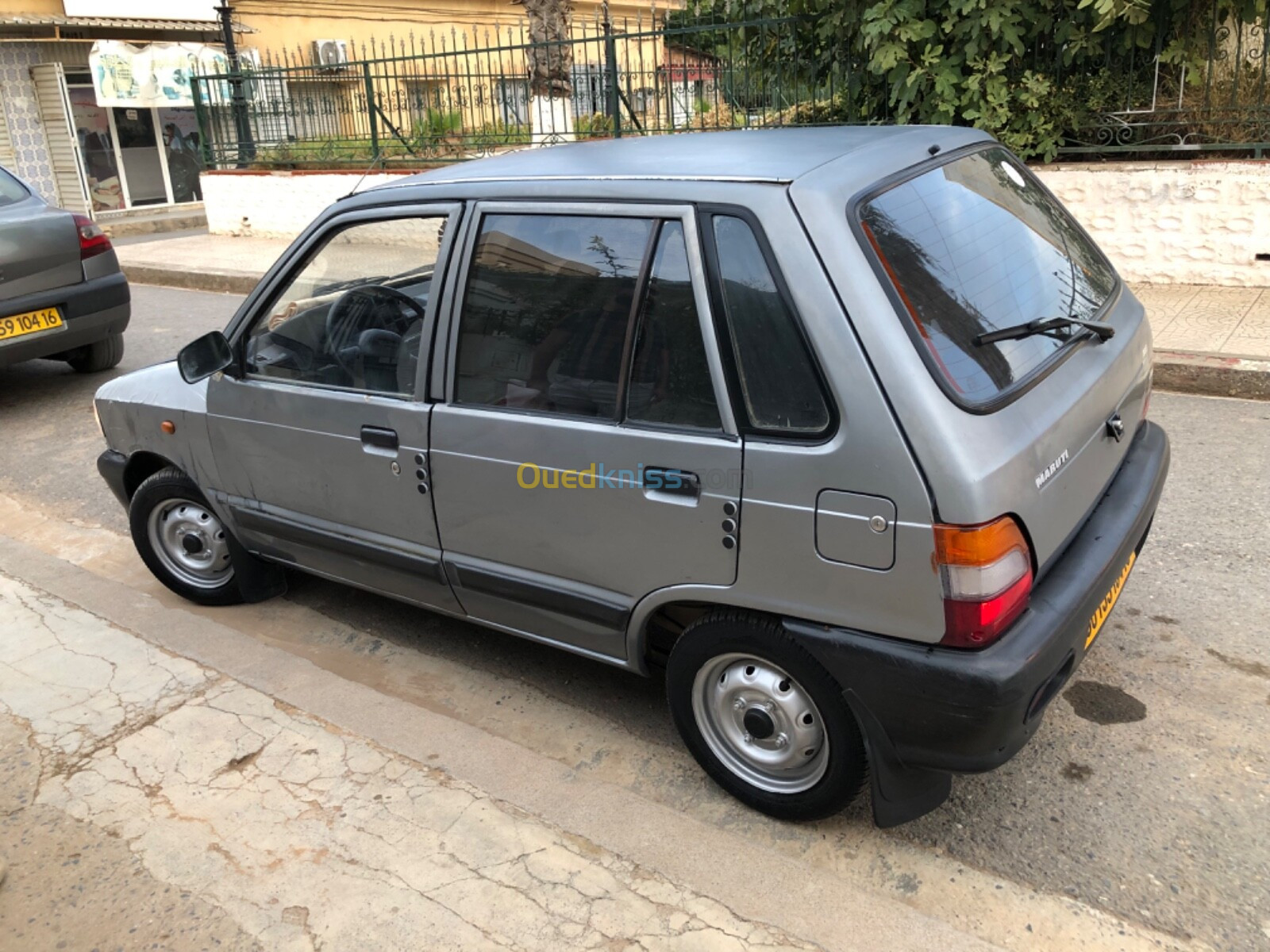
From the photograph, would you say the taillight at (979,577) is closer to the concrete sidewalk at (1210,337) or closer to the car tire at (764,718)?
the car tire at (764,718)

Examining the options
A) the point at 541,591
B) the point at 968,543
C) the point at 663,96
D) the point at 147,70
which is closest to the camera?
the point at 968,543

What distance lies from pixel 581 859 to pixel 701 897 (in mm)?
351

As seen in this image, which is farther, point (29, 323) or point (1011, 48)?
point (1011, 48)

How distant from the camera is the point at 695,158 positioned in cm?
289

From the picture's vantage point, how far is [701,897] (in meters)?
2.60

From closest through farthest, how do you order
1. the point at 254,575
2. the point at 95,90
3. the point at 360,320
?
the point at 360,320, the point at 254,575, the point at 95,90

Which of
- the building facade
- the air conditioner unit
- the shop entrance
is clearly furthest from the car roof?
the shop entrance

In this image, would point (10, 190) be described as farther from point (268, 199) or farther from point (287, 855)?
point (268, 199)

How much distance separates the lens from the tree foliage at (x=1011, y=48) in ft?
25.4

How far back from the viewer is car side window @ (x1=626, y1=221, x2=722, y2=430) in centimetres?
266

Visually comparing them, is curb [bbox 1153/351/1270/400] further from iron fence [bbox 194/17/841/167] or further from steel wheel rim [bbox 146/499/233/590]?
steel wheel rim [bbox 146/499/233/590]

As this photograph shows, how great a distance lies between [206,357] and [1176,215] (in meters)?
7.24

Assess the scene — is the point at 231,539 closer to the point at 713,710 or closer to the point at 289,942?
the point at 289,942

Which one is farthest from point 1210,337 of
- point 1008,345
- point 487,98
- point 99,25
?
point 99,25
